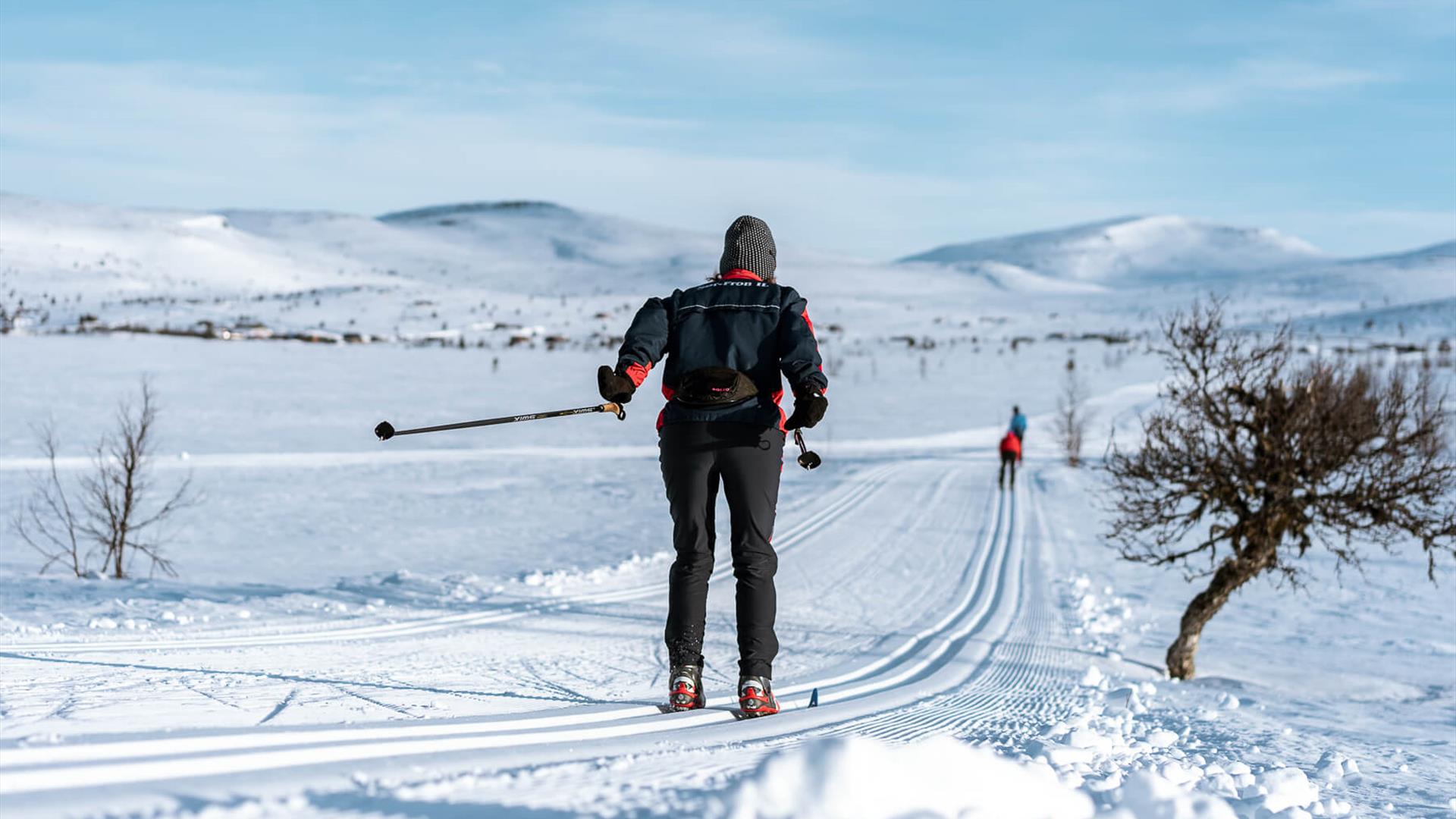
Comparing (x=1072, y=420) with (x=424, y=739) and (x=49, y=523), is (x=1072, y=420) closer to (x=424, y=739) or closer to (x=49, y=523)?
(x=49, y=523)

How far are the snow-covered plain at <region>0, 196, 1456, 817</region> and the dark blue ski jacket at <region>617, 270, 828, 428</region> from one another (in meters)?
1.31

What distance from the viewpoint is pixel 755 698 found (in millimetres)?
4453

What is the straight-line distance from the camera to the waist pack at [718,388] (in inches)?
172

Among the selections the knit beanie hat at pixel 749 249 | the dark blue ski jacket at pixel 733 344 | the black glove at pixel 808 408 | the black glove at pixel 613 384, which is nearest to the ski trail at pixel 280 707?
the black glove at pixel 613 384

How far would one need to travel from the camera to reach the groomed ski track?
2646 millimetres

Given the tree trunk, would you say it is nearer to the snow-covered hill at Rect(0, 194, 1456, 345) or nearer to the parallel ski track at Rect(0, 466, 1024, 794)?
the parallel ski track at Rect(0, 466, 1024, 794)

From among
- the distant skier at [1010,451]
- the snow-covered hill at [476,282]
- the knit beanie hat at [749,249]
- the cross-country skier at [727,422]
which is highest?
the snow-covered hill at [476,282]

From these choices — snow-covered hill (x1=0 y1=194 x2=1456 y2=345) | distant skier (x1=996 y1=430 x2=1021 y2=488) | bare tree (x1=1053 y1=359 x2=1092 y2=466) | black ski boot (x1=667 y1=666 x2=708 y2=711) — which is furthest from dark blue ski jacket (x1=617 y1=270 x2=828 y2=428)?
bare tree (x1=1053 y1=359 x2=1092 y2=466)

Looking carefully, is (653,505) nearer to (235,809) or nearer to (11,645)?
(11,645)

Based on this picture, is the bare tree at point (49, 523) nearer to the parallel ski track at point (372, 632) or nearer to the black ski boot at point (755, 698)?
the parallel ski track at point (372, 632)

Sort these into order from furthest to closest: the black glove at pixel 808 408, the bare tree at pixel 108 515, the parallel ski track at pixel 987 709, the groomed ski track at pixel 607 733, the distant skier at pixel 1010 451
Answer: the distant skier at pixel 1010 451
the bare tree at pixel 108 515
the black glove at pixel 808 408
the parallel ski track at pixel 987 709
the groomed ski track at pixel 607 733

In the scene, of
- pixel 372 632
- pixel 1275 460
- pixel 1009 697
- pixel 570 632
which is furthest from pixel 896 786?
pixel 1275 460

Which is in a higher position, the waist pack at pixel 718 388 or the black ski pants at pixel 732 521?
the waist pack at pixel 718 388

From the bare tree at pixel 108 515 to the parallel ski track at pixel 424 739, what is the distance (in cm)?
933
